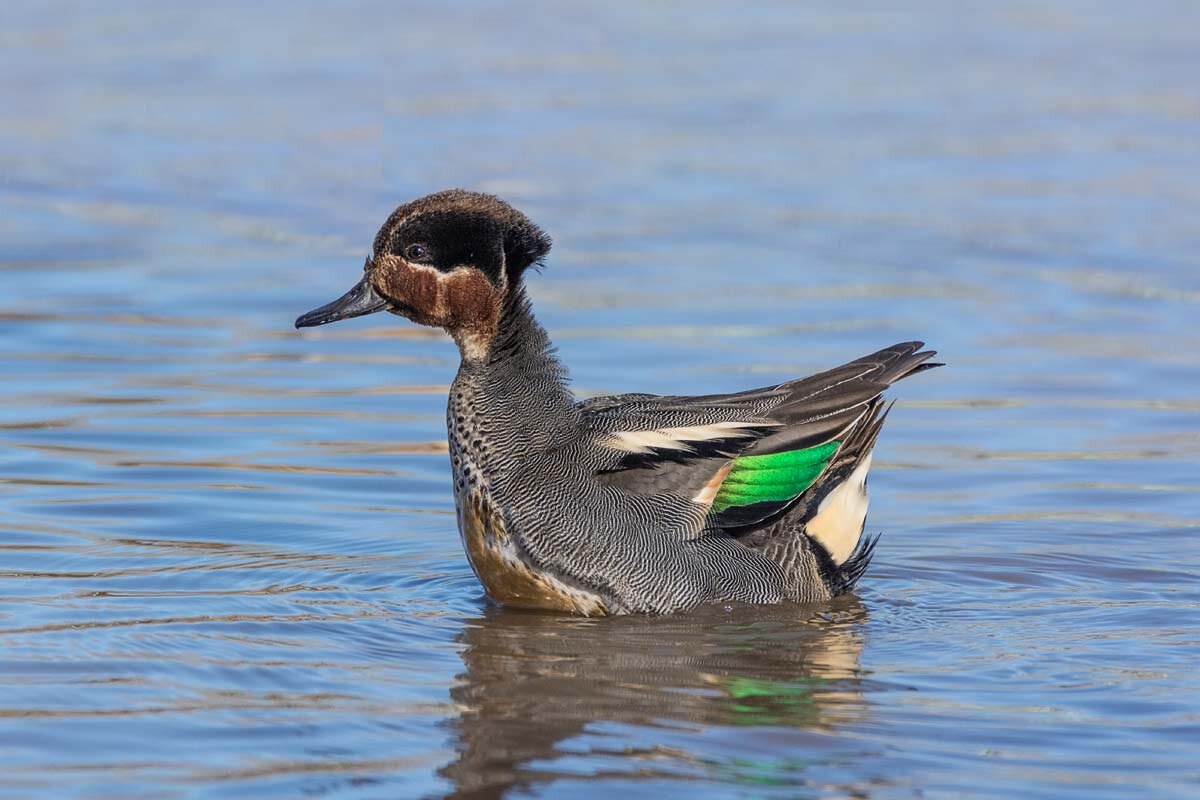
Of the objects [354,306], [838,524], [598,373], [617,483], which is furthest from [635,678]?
[598,373]

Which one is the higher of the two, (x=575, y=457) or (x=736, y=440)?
(x=736, y=440)

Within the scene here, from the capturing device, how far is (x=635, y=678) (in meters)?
7.38

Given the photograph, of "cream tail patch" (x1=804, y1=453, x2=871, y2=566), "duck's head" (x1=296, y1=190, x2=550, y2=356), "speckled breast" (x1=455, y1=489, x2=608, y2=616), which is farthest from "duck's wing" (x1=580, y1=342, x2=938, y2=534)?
"duck's head" (x1=296, y1=190, x2=550, y2=356)

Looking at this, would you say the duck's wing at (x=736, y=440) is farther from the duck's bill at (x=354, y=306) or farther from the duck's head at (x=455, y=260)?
the duck's bill at (x=354, y=306)

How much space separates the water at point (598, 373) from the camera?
667 cm

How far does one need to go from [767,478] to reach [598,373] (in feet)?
12.0

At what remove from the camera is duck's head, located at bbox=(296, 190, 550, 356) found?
8.23 m

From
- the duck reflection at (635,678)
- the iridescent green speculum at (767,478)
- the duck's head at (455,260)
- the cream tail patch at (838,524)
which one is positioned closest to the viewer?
the duck reflection at (635,678)

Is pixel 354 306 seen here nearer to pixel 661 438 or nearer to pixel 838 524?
pixel 661 438

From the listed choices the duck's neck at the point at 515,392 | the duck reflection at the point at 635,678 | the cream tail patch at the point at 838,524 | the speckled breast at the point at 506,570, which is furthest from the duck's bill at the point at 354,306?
the cream tail patch at the point at 838,524

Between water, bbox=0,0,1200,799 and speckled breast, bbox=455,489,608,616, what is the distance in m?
0.14

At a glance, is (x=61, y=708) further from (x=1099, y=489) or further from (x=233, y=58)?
(x=233, y=58)

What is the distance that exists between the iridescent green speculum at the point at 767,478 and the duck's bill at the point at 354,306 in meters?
1.70

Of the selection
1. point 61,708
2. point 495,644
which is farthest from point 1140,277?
point 61,708
